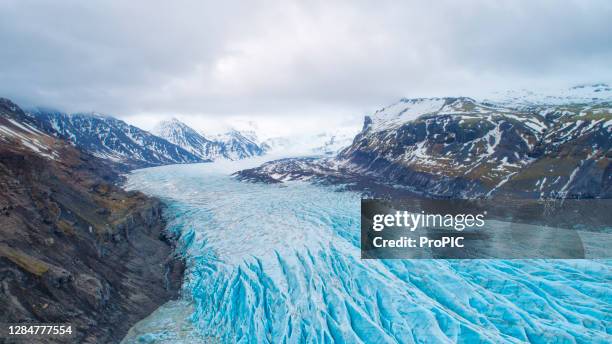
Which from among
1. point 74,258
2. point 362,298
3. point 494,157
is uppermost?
point 494,157

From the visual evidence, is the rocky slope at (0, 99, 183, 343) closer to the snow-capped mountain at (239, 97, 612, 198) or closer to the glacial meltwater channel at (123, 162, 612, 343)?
the glacial meltwater channel at (123, 162, 612, 343)

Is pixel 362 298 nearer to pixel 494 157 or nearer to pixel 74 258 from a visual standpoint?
pixel 74 258

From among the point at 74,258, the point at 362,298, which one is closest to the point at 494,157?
the point at 362,298

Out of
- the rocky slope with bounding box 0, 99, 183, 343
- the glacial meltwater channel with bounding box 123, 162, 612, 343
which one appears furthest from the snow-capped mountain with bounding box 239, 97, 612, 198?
the rocky slope with bounding box 0, 99, 183, 343

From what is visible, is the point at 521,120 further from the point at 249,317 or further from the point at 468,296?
the point at 249,317

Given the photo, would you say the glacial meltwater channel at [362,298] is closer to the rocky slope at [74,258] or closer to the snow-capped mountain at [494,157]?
the rocky slope at [74,258]

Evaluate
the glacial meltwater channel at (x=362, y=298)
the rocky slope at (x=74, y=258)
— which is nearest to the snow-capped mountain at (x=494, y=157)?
the glacial meltwater channel at (x=362, y=298)

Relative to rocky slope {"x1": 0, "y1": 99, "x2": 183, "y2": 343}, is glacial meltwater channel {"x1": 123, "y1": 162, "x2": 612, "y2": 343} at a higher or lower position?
lower
